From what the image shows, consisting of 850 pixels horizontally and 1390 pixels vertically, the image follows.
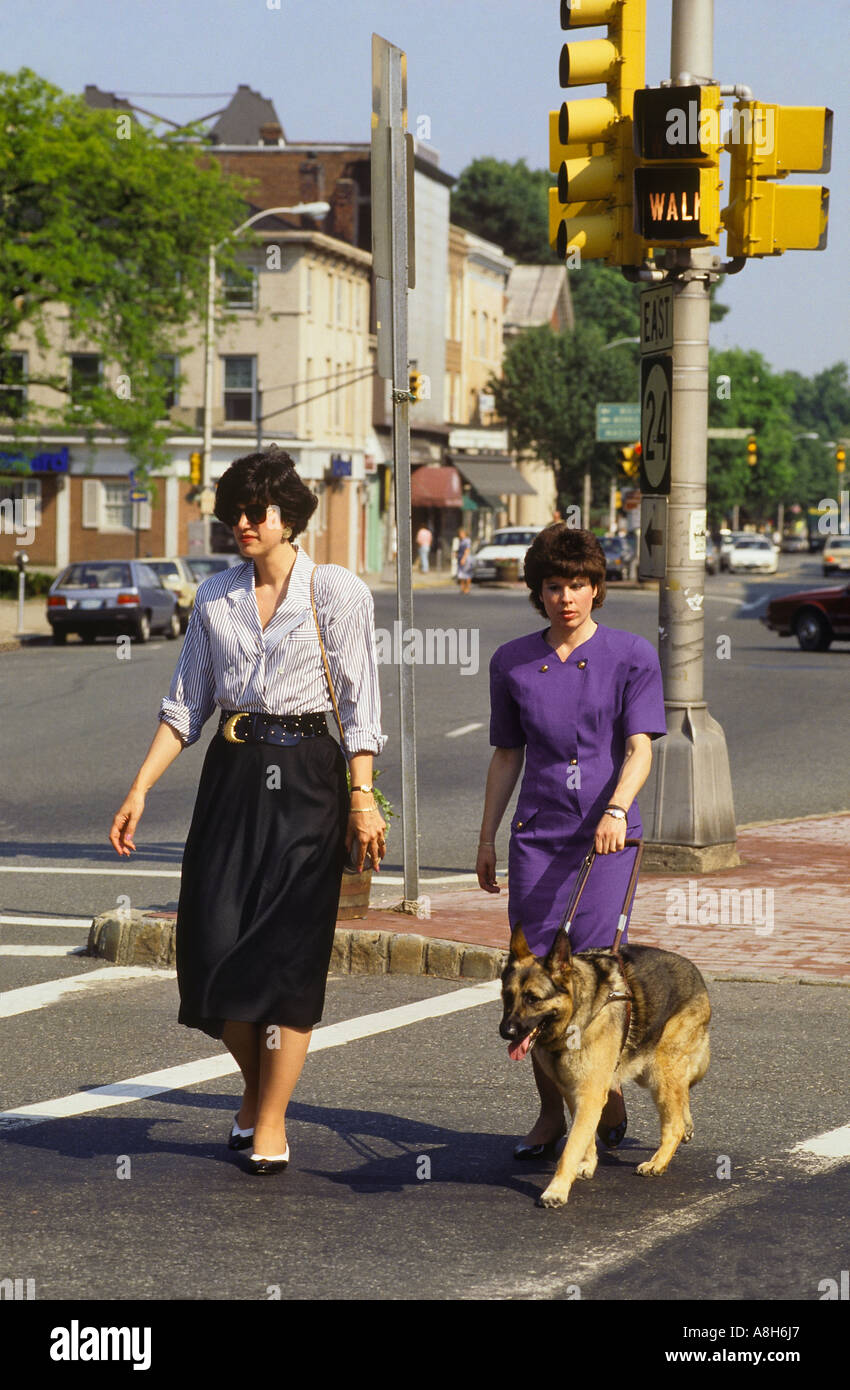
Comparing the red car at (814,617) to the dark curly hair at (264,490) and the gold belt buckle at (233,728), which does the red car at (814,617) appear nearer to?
the dark curly hair at (264,490)

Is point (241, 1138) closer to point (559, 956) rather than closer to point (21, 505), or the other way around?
point (559, 956)

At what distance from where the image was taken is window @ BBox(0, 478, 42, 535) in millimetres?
62219

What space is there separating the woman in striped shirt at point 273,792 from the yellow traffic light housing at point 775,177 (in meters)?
Answer: 5.96

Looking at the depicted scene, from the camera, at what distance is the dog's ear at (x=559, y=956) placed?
5.39m

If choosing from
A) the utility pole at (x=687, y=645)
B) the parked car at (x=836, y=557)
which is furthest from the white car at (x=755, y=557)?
the utility pole at (x=687, y=645)

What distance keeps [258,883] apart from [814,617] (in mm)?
29570

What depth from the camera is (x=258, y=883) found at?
5.76m

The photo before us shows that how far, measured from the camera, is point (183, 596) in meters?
39.8

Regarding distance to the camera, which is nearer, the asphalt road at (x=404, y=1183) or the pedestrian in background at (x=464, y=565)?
the asphalt road at (x=404, y=1183)

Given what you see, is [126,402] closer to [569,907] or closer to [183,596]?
[183,596]

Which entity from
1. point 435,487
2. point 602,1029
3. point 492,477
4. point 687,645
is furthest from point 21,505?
point 602,1029

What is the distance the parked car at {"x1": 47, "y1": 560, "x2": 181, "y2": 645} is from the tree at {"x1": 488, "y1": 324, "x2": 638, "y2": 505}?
173 feet

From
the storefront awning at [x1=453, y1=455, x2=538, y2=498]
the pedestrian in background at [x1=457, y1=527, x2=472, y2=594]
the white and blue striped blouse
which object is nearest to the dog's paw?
the white and blue striped blouse

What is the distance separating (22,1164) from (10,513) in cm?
5812
